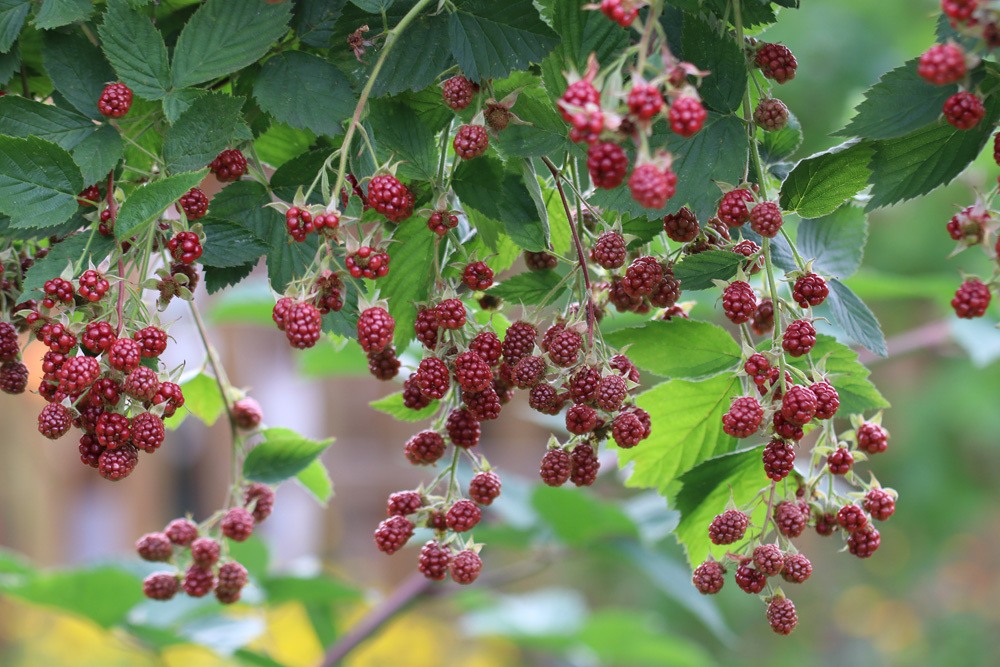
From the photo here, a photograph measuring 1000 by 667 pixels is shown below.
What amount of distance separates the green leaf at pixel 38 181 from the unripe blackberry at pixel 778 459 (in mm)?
382

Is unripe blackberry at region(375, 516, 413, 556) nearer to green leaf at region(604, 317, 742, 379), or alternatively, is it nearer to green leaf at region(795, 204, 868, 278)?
green leaf at region(604, 317, 742, 379)

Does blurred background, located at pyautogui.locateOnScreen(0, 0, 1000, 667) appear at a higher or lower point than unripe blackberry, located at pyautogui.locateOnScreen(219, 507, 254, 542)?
lower

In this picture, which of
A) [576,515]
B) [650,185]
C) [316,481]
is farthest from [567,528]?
[650,185]

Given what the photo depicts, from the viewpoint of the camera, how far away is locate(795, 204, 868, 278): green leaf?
0.68 metres

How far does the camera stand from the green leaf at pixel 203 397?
787 mm

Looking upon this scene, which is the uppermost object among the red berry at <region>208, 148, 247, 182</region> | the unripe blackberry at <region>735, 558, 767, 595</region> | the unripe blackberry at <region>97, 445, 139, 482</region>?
the red berry at <region>208, 148, 247, 182</region>

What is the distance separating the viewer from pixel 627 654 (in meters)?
1.74

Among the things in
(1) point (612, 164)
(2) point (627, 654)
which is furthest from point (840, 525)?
(2) point (627, 654)

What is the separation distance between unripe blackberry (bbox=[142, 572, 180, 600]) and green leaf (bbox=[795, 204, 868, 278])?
50 centimetres

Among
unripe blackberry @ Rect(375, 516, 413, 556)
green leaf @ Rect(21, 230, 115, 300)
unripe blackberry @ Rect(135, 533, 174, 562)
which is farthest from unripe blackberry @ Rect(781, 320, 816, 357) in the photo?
unripe blackberry @ Rect(135, 533, 174, 562)

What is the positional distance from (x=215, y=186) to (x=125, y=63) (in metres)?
4.27

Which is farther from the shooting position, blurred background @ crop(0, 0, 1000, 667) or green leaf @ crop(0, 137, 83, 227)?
blurred background @ crop(0, 0, 1000, 667)

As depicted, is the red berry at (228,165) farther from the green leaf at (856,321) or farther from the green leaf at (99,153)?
the green leaf at (856,321)

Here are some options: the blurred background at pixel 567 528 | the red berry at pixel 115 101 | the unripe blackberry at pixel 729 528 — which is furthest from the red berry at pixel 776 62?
the blurred background at pixel 567 528
